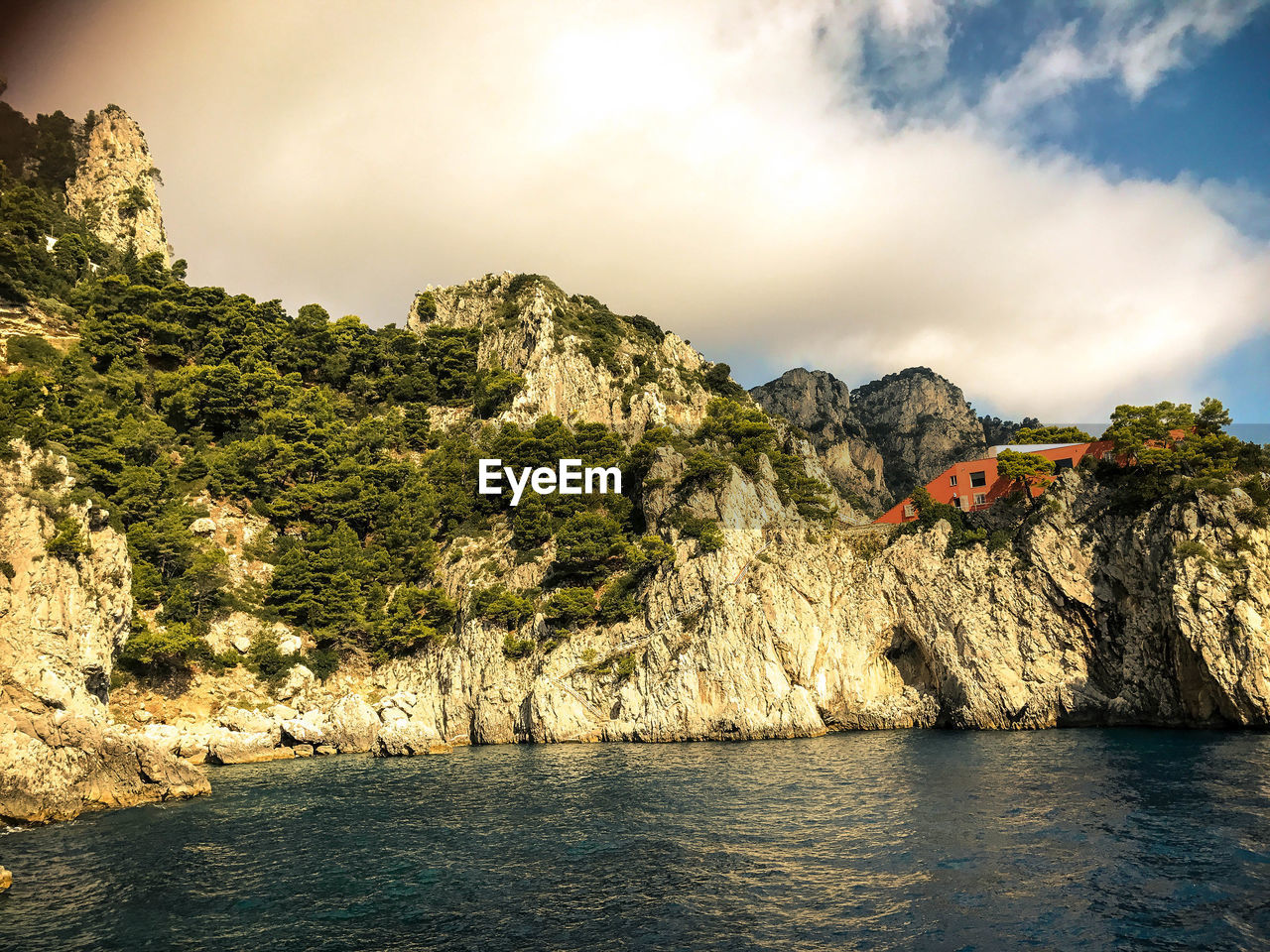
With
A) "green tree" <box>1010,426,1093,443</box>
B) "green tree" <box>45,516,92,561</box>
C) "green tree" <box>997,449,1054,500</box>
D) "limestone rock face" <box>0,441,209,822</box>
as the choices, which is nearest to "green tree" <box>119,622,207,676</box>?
"limestone rock face" <box>0,441,209,822</box>

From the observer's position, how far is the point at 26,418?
46469 millimetres

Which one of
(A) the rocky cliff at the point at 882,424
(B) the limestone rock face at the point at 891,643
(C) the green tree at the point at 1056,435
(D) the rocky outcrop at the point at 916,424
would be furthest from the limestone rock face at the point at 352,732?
(D) the rocky outcrop at the point at 916,424

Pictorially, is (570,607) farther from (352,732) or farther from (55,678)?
(55,678)

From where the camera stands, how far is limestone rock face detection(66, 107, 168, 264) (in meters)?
98.4

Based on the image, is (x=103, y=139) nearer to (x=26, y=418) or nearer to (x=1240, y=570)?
(x=26, y=418)

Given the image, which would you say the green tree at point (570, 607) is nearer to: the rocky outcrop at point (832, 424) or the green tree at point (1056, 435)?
the green tree at point (1056, 435)

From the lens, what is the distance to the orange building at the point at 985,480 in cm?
6538

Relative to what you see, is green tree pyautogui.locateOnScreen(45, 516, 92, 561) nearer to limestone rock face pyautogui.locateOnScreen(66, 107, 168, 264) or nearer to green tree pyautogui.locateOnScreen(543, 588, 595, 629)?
green tree pyautogui.locateOnScreen(543, 588, 595, 629)

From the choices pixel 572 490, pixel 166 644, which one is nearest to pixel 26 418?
pixel 166 644

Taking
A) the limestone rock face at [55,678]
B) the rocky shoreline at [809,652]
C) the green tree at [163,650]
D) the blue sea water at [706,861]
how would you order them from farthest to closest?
the green tree at [163,650] < the rocky shoreline at [809,652] < the limestone rock face at [55,678] < the blue sea water at [706,861]

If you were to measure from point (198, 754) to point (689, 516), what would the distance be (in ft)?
141

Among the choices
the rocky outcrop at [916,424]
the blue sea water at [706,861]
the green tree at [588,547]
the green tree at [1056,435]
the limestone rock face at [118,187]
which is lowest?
the blue sea water at [706,861]

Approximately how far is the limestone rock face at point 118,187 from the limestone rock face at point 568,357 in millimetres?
38241

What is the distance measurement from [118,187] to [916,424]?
149 m
